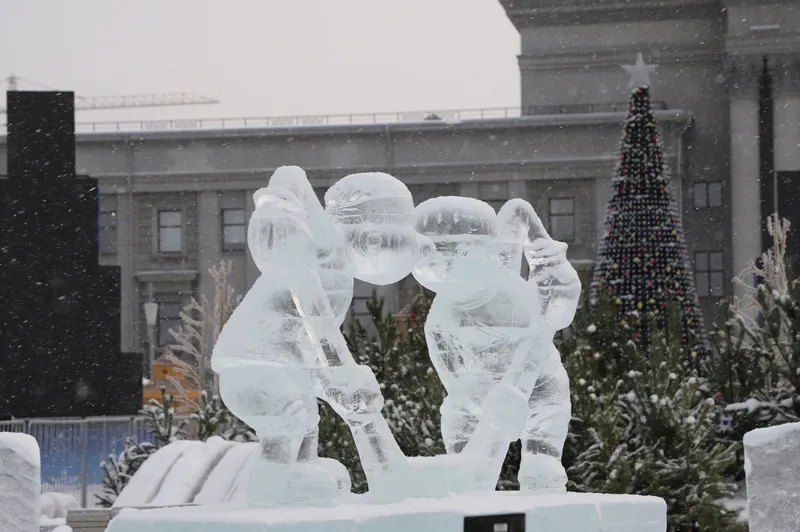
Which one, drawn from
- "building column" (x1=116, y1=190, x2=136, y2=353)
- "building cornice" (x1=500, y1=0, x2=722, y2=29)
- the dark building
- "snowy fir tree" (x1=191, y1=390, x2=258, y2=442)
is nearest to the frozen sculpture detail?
"snowy fir tree" (x1=191, y1=390, x2=258, y2=442)

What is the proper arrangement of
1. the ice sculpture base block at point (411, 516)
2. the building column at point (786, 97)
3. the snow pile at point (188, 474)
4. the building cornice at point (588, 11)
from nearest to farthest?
the ice sculpture base block at point (411, 516), the snow pile at point (188, 474), the building column at point (786, 97), the building cornice at point (588, 11)

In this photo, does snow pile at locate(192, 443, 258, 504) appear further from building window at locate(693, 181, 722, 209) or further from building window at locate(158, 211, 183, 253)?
→ building window at locate(693, 181, 722, 209)

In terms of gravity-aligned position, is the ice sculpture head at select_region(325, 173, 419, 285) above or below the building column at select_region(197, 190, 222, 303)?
below

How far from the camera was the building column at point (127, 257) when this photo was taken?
36.1 metres

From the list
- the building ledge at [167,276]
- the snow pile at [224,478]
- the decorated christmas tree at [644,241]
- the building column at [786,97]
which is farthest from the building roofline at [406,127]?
the snow pile at [224,478]

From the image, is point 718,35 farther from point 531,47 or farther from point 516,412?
point 516,412

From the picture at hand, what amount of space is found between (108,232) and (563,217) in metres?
12.5

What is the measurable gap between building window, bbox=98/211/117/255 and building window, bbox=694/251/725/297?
15946mm

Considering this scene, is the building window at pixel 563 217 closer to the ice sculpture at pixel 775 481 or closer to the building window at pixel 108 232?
the building window at pixel 108 232

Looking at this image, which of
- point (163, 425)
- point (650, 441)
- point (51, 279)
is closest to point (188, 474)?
point (163, 425)

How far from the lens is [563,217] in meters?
35.9

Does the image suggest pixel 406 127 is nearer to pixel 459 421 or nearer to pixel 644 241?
pixel 644 241

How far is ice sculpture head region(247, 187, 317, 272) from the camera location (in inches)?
216

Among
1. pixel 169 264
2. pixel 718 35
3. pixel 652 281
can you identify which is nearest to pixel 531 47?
pixel 718 35
